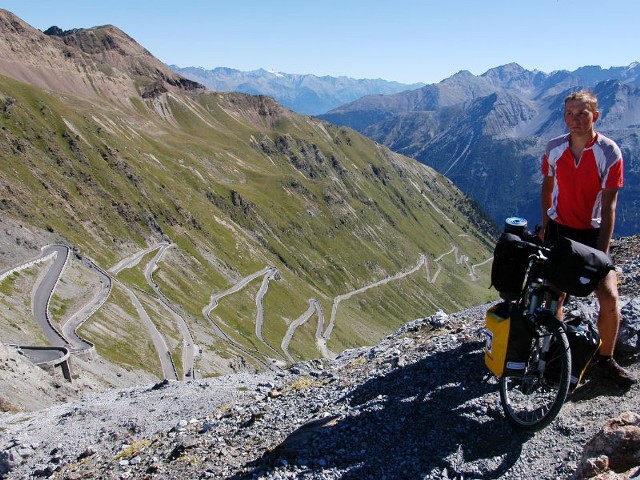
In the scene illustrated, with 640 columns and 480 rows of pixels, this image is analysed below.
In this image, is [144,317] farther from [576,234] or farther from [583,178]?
[583,178]

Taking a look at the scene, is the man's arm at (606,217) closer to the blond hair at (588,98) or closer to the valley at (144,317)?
the blond hair at (588,98)

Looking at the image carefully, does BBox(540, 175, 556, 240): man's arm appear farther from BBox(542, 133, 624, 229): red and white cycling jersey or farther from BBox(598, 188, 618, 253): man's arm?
BBox(598, 188, 618, 253): man's arm

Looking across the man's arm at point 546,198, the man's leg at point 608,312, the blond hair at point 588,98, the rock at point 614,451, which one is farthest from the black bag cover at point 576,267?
the blond hair at point 588,98

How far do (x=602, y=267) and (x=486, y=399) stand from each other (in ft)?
12.8

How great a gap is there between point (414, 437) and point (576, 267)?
14.7 ft

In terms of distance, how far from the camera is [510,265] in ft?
33.4

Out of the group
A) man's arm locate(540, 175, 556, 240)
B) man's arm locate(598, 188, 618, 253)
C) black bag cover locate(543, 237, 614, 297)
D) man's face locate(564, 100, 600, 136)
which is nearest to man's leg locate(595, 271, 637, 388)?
man's arm locate(598, 188, 618, 253)

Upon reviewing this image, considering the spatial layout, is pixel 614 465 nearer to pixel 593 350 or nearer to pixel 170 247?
pixel 593 350

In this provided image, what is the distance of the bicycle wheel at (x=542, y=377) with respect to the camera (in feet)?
29.2

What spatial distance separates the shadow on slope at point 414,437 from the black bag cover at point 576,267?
9.64ft

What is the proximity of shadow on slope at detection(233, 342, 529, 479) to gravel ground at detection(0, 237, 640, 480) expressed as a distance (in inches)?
1.0

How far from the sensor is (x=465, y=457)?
938cm

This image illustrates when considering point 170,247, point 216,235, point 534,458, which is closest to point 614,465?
point 534,458

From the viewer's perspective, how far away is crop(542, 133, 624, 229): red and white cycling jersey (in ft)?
32.9
